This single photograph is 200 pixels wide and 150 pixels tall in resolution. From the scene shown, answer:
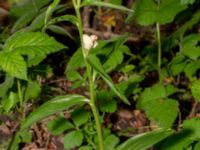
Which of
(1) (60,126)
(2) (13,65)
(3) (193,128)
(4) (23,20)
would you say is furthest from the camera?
(4) (23,20)

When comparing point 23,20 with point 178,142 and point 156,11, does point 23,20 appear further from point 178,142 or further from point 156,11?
point 178,142

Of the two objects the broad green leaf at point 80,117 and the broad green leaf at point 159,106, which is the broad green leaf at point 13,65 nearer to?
the broad green leaf at point 80,117

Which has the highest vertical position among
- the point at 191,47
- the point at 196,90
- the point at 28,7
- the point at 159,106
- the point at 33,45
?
the point at 28,7

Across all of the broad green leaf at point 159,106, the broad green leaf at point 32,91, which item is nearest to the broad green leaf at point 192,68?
A: the broad green leaf at point 159,106

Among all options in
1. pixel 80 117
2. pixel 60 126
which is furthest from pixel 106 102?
pixel 60 126

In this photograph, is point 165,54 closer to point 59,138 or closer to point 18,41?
point 59,138
